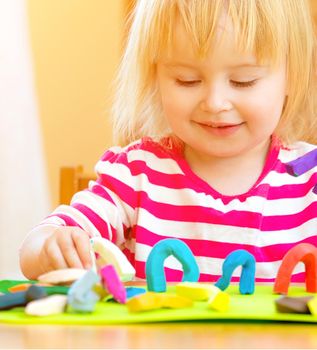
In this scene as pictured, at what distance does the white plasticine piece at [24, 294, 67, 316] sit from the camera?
0.69 m

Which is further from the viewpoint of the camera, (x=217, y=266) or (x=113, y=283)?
(x=217, y=266)

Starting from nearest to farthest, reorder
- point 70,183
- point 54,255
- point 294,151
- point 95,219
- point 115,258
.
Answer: point 115,258, point 54,255, point 95,219, point 294,151, point 70,183

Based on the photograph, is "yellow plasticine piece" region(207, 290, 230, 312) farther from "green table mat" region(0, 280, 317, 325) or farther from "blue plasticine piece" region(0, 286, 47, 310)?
"blue plasticine piece" region(0, 286, 47, 310)

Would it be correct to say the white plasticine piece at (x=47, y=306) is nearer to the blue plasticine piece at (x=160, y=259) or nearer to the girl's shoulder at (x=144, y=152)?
the blue plasticine piece at (x=160, y=259)

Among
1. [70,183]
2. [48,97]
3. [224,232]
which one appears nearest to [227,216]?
[224,232]

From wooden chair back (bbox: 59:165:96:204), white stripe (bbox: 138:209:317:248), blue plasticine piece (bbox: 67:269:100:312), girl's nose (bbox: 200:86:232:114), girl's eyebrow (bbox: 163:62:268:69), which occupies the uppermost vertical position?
girl's eyebrow (bbox: 163:62:268:69)

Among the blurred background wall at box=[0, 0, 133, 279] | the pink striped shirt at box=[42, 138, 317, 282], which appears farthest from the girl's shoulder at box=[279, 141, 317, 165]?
the blurred background wall at box=[0, 0, 133, 279]

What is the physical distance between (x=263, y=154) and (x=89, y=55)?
76.9 inches

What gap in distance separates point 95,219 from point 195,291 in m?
0.46

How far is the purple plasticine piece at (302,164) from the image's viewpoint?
129 cm

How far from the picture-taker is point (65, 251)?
933 millimetres

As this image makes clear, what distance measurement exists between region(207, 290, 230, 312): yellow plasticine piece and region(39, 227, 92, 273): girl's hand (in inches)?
8.9

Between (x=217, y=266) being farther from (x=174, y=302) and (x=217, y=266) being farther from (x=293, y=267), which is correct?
(x=174, y=302)

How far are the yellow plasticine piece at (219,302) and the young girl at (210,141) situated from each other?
35 cm
